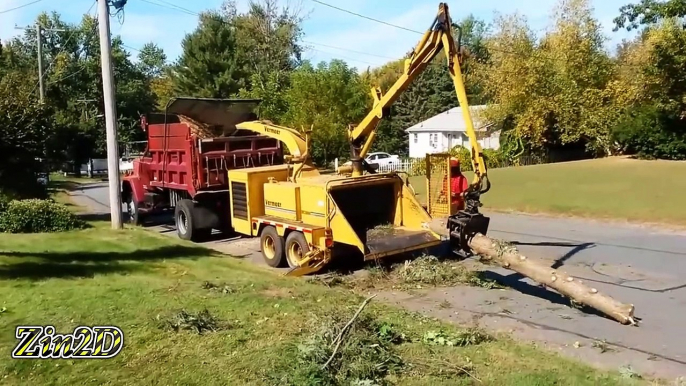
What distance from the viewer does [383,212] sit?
44.5 feet

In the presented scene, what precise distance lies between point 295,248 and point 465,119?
3.94 m

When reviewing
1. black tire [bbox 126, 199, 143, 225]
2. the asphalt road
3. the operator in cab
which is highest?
the operator in cab

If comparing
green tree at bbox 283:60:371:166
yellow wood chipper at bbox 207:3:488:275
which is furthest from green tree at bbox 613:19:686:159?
yellow wood chipper at bbox 207:3:488:275

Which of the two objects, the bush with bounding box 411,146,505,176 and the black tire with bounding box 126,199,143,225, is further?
the bush with bounding box 411,146,505,176

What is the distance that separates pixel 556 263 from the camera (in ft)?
42.1

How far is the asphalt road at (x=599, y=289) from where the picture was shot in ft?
24.9

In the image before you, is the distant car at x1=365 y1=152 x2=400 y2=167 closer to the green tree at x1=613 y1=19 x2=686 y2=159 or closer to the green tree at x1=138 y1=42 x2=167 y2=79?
A: the green tree at x1=613 y1=19 x2=686 y2=159

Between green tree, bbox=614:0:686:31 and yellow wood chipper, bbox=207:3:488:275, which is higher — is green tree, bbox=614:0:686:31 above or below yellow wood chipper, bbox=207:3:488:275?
above

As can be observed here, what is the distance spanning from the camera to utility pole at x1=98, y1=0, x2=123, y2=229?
17766mm

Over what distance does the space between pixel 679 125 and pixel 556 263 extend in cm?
2848

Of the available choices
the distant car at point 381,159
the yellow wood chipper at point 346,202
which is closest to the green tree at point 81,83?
the distant car at point 381,159

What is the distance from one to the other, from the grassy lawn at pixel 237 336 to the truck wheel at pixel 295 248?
3.53ft

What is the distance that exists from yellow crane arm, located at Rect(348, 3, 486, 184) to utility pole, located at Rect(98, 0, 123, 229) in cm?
730

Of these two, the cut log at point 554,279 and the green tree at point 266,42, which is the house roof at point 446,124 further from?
the cut log at point 554,279
